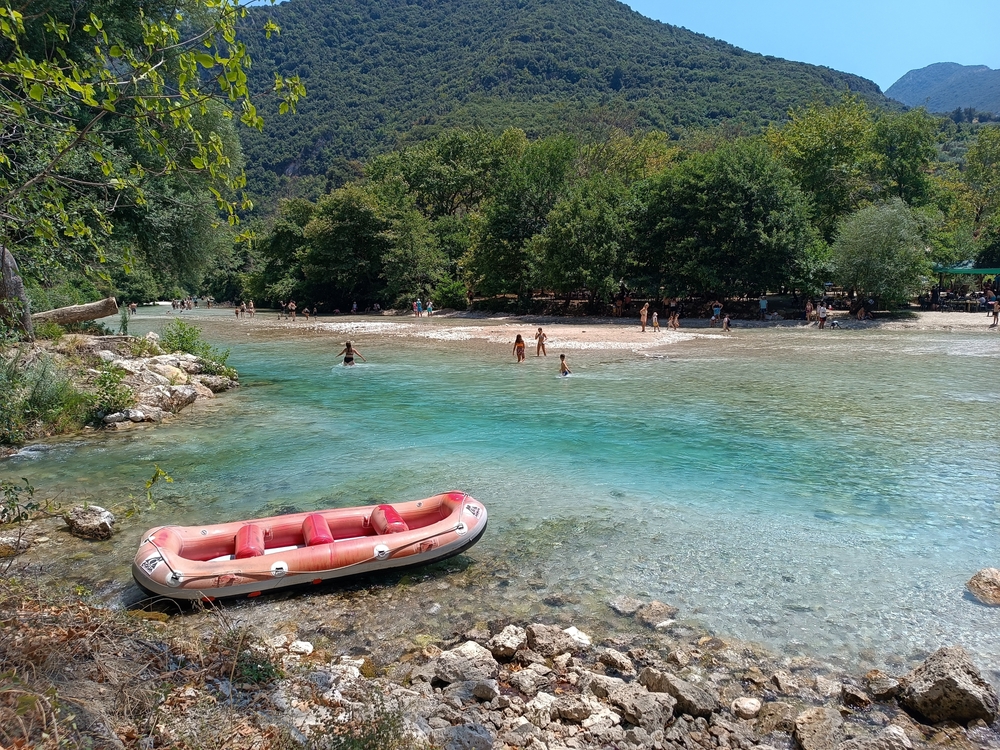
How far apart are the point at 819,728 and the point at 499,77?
149887 mm

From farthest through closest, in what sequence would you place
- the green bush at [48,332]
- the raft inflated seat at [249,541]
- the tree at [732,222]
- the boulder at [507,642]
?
the tree at [732,222]
the green bush at [48,332]
the raft inflated seat at [249,541]
the boulder at [507,642]

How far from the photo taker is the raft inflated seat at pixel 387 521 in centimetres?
794

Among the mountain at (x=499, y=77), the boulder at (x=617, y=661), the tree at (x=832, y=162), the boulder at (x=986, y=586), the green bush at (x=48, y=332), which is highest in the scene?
the mountain at (x=499, y=77)

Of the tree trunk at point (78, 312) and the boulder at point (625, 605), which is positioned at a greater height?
the tree trunk at point (78, 312)

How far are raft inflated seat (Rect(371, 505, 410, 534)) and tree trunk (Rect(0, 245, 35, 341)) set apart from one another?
11264mm

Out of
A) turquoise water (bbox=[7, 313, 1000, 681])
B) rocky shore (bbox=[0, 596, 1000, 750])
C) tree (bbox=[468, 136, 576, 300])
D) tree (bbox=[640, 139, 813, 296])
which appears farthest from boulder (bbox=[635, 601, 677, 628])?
tree (bbox=[468, 136, 576, 300])

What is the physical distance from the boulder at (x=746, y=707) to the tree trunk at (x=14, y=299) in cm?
1586

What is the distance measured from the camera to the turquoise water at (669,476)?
7.14 m

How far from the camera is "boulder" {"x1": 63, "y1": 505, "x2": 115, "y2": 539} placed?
8578 millimetres

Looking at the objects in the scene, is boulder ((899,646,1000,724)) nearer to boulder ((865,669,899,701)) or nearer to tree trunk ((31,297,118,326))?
boulder ((865,669,899,701))

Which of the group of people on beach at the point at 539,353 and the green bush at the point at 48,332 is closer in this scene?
the green bush at the point at 48,332

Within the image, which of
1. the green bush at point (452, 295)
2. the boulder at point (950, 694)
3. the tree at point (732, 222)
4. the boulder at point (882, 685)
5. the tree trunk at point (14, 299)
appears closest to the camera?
the boulder at point (950, 694)

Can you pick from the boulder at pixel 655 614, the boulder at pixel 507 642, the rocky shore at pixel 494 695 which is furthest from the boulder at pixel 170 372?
the boulder at pixel 655 614

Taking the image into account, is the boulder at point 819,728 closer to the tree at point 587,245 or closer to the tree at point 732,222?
the tree at point 732,222
